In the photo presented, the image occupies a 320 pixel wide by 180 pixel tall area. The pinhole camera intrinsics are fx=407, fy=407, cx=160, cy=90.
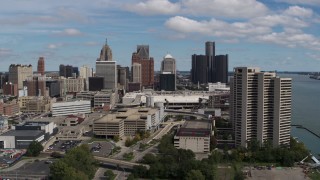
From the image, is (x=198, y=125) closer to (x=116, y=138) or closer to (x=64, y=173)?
(x=116, y=138)

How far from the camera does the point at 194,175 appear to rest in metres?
13.8

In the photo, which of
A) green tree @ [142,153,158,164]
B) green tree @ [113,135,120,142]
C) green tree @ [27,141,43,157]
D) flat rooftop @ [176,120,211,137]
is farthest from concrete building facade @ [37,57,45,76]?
green tree @ [142,153,158,164]

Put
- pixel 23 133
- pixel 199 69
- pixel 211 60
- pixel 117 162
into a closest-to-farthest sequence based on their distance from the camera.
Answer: pixel 117 162, pixel 23 133, pixel 211 60, pixel 199 69

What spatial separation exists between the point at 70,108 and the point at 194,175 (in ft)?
65.4

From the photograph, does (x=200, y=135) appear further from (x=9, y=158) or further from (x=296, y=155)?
(x=9, y=158)

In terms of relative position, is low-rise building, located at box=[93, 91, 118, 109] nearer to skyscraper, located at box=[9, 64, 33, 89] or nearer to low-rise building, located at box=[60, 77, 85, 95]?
low-rise building, located at box=[60, 77, 85, 95]

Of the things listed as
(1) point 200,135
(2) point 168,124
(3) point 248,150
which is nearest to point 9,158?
(1) point 200,135

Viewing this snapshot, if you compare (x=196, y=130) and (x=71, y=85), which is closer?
(x=196, y=130)

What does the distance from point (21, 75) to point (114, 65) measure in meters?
10.3

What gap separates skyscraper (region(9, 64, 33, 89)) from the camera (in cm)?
4428

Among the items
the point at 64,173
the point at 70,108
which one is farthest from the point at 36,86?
the point at 64,173

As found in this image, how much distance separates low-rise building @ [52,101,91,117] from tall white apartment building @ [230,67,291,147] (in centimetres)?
1640

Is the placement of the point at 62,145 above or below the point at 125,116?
below

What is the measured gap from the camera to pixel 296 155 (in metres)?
17.3
